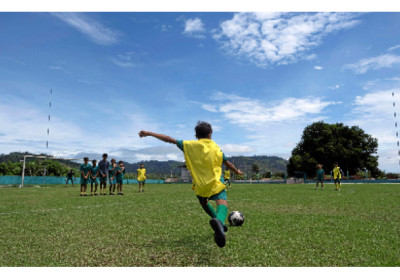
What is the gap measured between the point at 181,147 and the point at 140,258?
191cm

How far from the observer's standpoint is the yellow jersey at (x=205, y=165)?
4660 mm

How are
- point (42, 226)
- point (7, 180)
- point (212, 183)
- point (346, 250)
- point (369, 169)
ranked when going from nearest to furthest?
point (346, 250)
point (212, 183)
point (42, 226)
point (7, 180)
point (369, 169)

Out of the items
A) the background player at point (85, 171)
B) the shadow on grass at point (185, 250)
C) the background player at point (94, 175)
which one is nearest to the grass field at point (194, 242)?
the shadow on grass at point (185, 250)

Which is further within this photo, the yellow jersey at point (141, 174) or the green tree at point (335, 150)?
the green tree at point (335, 150)

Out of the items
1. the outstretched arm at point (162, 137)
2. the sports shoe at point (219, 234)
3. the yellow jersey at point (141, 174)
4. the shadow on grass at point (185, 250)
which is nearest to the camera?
the sports shoe at point (219, 234)

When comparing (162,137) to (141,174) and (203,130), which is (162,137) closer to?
(203,130)

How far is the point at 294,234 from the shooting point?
538cm

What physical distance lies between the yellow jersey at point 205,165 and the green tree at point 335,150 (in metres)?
60.2

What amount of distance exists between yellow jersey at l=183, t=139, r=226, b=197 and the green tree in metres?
60.2

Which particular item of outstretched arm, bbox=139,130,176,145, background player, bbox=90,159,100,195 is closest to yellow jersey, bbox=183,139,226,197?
outstretched arm, bbox=139,130,176,145

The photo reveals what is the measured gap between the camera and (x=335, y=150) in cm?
6062

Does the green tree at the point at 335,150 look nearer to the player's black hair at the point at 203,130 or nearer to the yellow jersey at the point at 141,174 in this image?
the yellow jersey at the point at 141,174

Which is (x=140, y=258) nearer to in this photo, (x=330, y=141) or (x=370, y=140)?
(x=330, y=141)
